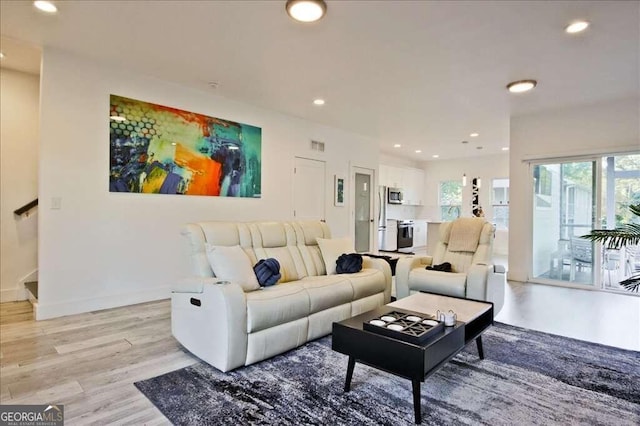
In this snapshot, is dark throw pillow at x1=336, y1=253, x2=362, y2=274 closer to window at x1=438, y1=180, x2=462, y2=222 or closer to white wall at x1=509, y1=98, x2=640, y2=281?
white wall at x1=509, y1=98, x2=640, y2=281

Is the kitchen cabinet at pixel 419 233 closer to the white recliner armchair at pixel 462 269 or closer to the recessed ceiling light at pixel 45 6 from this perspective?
the white recliner armchair at pixel 462 269

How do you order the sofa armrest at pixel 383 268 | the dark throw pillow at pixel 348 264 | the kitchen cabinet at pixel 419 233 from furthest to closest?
the kitchen cabinet at pixel 419 233
the sofa armrest at pixel 383 268
the dark throw pillow at pixel 348 264

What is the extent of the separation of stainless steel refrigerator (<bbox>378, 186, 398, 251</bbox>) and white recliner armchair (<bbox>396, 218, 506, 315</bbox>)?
4356 millimetres

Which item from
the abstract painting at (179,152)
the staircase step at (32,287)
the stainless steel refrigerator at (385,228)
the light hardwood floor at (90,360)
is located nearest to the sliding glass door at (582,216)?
the stainless steel refrigerator at (385,228)

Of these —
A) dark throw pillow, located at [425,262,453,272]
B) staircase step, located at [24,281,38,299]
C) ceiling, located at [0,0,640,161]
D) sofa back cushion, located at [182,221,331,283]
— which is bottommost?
staircase step, located at [24,281,38,299]

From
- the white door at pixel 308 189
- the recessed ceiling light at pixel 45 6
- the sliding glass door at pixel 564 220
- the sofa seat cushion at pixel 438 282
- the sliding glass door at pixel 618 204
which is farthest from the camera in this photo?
the white door at pixel 308 189

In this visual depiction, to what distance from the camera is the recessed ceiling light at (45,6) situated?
104 inches

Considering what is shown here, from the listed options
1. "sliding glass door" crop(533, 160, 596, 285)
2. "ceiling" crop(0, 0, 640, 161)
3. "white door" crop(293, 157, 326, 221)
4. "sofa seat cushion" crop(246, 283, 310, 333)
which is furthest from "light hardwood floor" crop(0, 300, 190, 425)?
"sliding glass door" crop(533, 160, 596, 285)

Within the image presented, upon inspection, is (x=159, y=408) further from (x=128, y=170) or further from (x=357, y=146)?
(x=357, y=146)

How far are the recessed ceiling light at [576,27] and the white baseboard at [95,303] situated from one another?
4.95 m

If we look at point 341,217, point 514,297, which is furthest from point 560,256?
point 341,217

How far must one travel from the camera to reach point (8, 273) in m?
4.04

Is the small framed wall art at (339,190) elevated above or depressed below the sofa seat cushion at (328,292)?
above

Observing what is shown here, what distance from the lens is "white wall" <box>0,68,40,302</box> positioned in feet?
13.2
